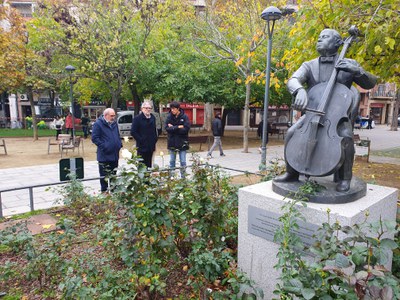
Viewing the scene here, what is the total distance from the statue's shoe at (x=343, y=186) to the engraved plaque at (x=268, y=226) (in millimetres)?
449

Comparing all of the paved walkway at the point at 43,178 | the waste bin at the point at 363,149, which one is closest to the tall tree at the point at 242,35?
the paved walkway at the point at 43,178

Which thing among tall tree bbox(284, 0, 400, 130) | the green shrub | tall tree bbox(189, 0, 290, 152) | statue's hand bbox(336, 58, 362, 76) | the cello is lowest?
the green shrub

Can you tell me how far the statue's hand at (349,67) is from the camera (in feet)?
9.19

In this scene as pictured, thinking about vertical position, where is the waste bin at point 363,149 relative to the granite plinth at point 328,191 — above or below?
below

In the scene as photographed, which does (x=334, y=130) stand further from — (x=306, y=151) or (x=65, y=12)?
(x=65, y=12)

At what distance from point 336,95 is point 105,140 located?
448cm

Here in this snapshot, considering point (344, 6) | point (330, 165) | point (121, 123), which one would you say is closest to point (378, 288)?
point (330, 165)

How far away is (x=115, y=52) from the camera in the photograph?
1333 centimetres

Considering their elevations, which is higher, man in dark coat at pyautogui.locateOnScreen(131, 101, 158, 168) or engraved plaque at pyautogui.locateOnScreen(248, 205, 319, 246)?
Answer: man in dark coat at pyautogui.locateOnScreen(131, 101, 158, 168)

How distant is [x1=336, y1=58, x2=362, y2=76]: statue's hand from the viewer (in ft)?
9.19

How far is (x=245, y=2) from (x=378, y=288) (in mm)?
12260

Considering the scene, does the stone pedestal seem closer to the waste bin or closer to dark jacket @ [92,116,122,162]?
dark jacket @ [92,116,122,162]

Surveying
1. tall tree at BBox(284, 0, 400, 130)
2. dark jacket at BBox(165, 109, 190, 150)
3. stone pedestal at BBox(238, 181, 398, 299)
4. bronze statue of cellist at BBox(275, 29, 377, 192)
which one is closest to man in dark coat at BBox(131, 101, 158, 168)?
dark jacket at BBox(165, 109, 190, 150)

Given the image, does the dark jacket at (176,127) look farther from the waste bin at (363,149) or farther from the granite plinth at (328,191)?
the waste bin at (363,149)
